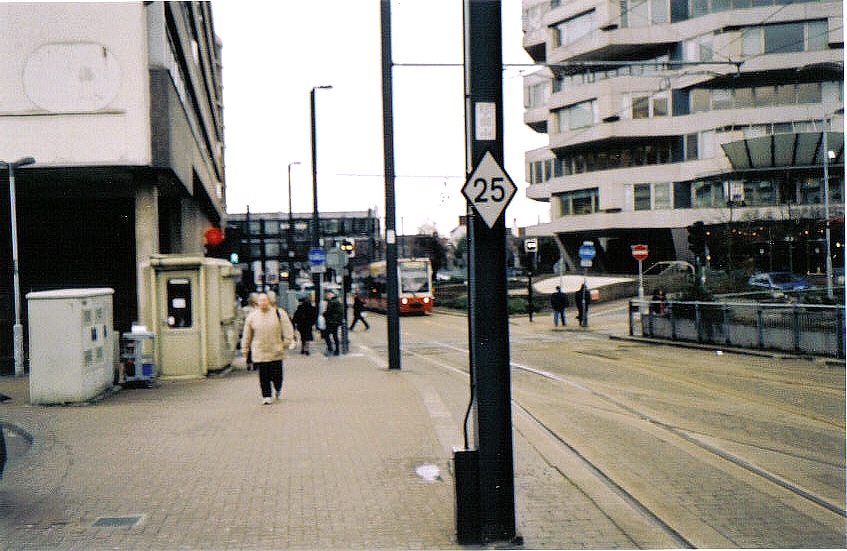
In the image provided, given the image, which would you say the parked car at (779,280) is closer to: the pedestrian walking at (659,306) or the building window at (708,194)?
the building window at (708,194)

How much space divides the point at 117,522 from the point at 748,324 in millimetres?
18552

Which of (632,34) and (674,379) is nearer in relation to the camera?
(674,379)

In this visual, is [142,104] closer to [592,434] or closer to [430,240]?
[592,434]

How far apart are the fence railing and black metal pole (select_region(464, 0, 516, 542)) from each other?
48.4 feet

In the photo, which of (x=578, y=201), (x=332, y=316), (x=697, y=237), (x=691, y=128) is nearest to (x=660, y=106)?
(x=691, y=128)

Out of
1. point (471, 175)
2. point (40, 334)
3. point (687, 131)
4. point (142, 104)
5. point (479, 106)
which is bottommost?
point (40, 334)

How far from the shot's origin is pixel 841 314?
59.8ft

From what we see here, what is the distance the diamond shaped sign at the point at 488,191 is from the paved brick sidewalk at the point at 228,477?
2.15m

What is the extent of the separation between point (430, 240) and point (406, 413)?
91150mm

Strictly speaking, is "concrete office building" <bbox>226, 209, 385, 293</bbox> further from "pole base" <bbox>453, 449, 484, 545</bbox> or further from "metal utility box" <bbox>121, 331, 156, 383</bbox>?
"pole base" <bbox>453, 449, 484, 545</bbox>

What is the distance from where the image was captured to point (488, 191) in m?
5.68

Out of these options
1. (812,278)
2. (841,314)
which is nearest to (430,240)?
(812,278)

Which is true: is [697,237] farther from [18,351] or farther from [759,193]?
[759,193]

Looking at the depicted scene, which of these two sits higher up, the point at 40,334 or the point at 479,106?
the point at 479,106
